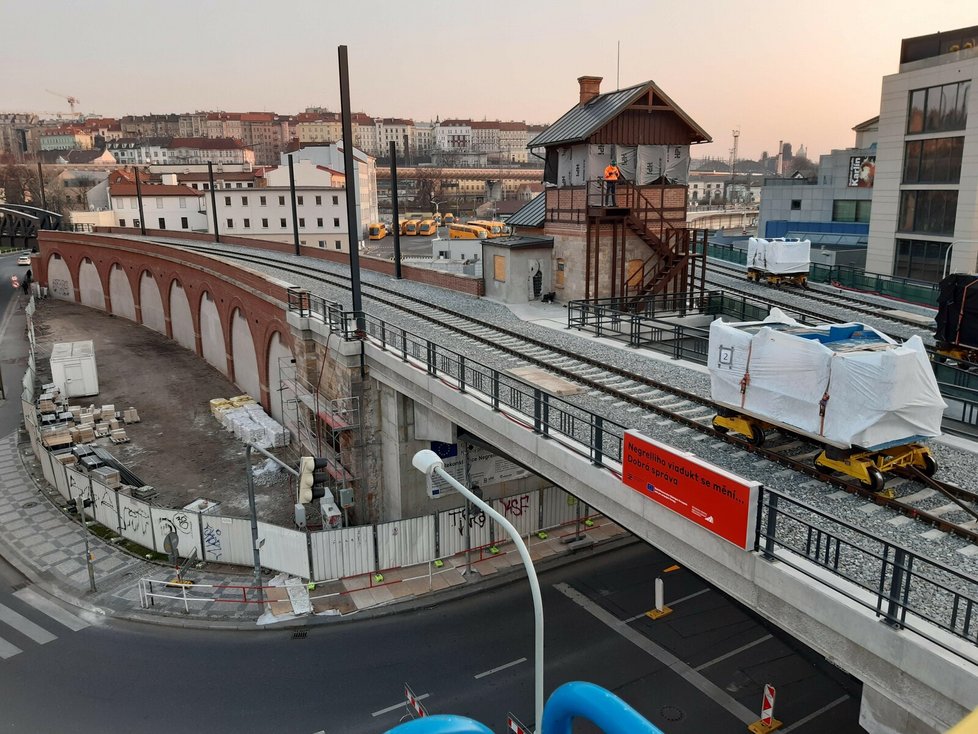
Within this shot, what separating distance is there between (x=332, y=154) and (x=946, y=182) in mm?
79896

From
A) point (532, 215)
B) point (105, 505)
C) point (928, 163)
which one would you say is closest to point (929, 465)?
point (105, 505)

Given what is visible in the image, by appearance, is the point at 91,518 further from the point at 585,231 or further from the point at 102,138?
the point at 102,138

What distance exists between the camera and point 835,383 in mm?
10078

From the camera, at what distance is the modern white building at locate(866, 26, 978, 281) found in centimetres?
3350

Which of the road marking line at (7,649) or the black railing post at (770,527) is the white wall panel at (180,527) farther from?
the black railing post at (770,527)

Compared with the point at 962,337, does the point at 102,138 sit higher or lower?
higher

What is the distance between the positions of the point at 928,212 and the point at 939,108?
201 inches

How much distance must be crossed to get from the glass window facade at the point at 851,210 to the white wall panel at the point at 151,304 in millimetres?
52366

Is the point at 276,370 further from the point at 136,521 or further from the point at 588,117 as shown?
the point at 588,117

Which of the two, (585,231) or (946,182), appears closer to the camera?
(585,231)

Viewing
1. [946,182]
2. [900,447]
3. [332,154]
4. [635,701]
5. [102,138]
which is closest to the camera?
[900,447]

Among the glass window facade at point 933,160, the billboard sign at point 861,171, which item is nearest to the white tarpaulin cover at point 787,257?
the glass window facade at point 933,160

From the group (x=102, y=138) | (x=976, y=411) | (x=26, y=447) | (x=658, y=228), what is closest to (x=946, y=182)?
(x=658, y=228)

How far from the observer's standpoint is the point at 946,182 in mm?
34906
